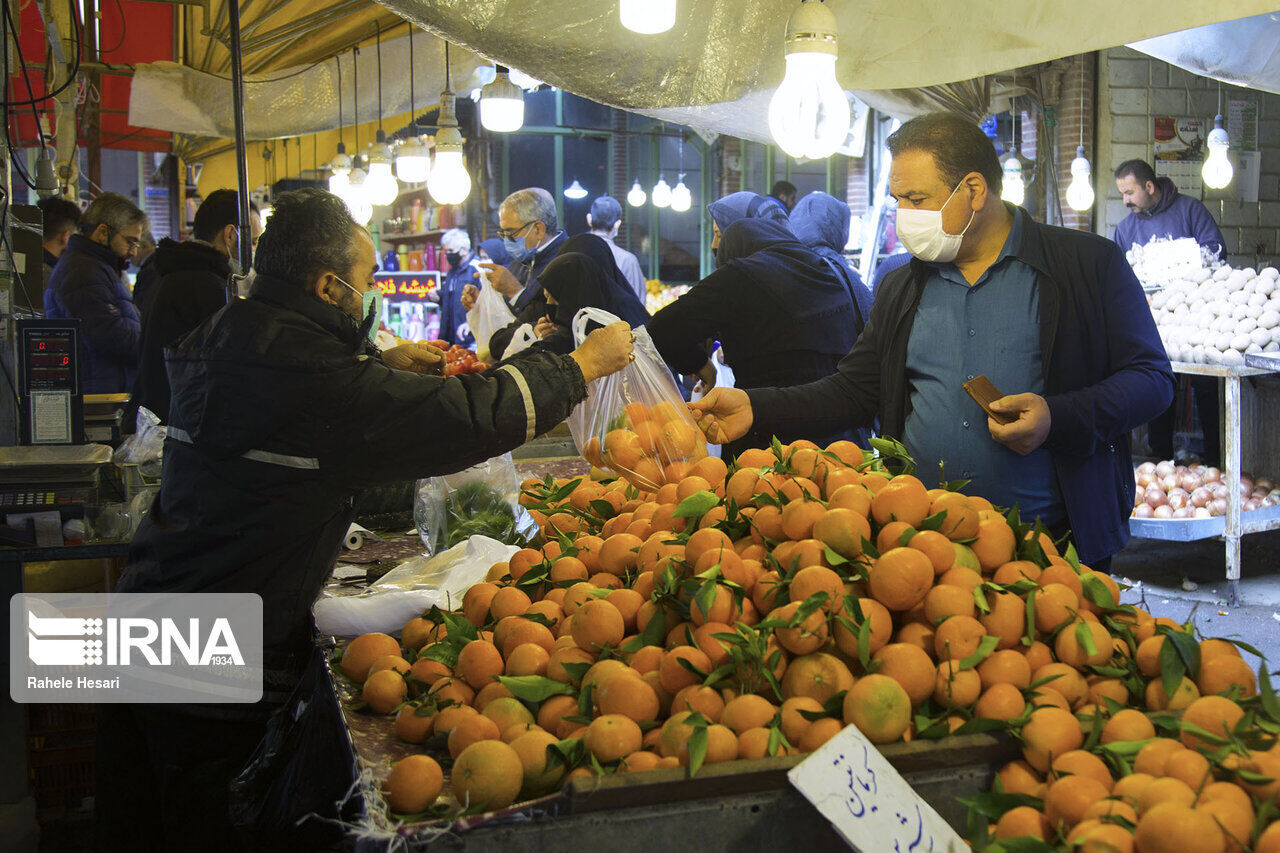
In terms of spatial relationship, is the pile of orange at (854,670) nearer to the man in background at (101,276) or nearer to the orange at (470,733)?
the orange at (470,733)

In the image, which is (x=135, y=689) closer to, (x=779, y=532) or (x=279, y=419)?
(x=279, y=419)

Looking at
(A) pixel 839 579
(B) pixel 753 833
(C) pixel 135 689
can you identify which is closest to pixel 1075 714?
(A) pixel 839 579

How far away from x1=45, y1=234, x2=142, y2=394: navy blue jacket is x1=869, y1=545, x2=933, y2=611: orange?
492 cm

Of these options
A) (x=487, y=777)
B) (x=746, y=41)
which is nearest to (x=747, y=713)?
(x=487, y=777)

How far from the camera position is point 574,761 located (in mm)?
1412

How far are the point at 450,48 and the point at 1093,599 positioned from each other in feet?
18.4

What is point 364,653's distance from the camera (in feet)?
6.05

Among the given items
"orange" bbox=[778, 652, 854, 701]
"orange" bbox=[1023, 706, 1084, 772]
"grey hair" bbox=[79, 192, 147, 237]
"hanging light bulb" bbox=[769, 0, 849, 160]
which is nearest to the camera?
"orange" bbox=[1023, 706, 1084, 772]

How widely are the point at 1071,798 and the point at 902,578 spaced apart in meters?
0.38

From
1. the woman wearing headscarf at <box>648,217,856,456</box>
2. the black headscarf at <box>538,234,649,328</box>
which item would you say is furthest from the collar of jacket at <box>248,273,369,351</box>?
the black headscarf at <box>538,234,649,328</box>

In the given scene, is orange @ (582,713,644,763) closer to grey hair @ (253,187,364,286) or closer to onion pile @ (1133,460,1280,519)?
grey hair @ (253,187,364,286)

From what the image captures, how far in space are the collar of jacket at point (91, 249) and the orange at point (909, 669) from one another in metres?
5.43

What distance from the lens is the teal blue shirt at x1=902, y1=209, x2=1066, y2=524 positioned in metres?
2.58

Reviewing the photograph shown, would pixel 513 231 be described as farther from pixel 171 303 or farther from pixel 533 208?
pixel 171 303
